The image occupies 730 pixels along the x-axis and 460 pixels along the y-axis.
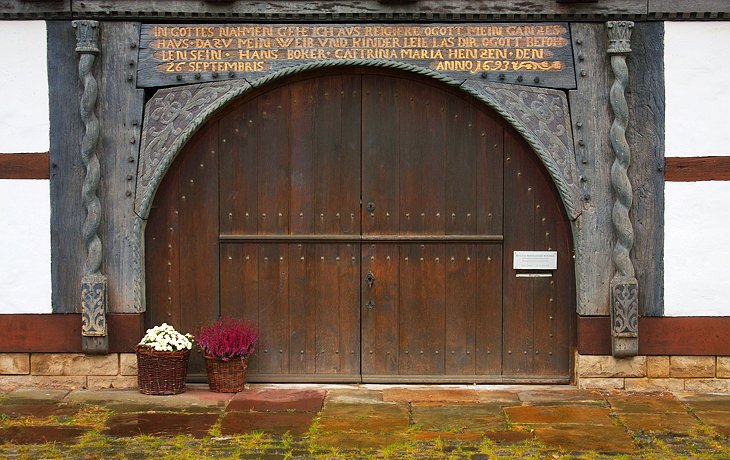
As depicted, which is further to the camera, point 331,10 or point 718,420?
point 331,10

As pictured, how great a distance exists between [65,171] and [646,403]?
448cm

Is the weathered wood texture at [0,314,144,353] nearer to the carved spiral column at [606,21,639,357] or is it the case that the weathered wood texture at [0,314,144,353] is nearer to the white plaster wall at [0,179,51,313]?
the white plaster wall at [0,179,51,313]

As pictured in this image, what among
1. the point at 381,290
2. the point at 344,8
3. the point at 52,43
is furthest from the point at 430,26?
the point at 52,43

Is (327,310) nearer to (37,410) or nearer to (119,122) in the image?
(119,122)

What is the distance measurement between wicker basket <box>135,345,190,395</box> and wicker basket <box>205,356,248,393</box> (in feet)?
0.68

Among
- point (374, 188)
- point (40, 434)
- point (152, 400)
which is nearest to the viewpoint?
point (40, 434)

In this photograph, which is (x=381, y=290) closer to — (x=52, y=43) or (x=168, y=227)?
(x=168, y=227)

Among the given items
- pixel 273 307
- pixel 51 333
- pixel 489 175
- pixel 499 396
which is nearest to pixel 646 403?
pixel 499 396

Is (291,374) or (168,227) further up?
(168,227)

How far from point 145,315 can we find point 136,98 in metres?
1.60

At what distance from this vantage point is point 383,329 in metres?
7.98

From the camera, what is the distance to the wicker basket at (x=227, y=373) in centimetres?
766

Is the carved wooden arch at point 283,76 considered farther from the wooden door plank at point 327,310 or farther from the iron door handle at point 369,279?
the iron door handle at point 369,279

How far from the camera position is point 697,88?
760 centimetres
